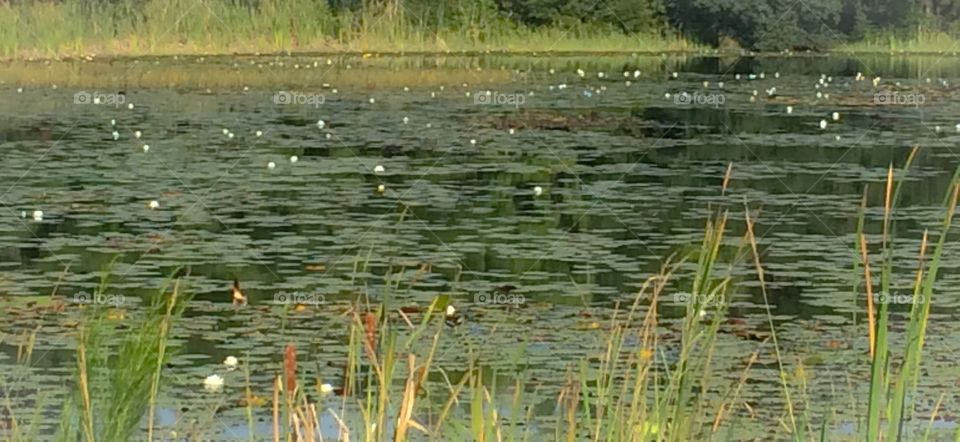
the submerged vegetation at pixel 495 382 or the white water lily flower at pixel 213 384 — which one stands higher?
the submerged vegetation at pixel 495 382

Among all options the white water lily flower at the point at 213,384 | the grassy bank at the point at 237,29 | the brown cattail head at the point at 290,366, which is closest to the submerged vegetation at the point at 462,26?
the grassy bank at the point at 237,29

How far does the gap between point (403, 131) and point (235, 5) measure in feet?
36.9

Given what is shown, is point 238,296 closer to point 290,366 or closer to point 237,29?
point 290,366

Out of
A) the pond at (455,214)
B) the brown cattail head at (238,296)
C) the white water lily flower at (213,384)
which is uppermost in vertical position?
the white water lily flower at (213,384)

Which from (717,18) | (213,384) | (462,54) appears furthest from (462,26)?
(213,384)

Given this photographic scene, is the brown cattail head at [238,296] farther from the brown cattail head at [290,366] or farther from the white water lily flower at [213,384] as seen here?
the brown cattail head at [290,366]

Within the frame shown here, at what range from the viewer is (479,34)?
83.8 feet

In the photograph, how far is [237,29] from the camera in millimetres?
22719

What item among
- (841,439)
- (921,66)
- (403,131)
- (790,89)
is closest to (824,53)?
(921,66)

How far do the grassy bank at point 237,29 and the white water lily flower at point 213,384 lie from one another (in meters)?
16.9

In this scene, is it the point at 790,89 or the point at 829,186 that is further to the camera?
the point at 790,89

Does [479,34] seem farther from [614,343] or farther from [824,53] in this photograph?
[614,343]

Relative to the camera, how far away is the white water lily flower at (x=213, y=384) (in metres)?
4.52

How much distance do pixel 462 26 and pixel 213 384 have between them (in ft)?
68.7
